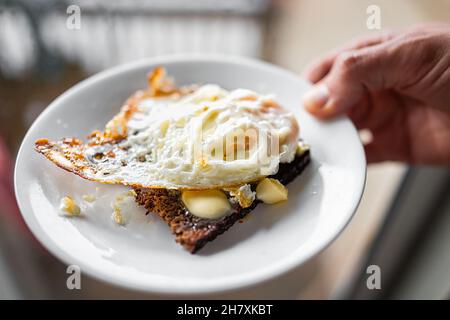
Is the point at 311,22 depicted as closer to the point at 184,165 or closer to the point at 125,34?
the point at 125,34

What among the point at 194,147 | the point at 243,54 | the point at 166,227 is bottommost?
the point at 243,54

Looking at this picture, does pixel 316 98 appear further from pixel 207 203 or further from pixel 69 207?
pixel 69 207

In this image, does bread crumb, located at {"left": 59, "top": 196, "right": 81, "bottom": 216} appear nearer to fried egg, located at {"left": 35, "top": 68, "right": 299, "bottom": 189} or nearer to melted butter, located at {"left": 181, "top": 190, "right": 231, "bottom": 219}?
fried egg, located at {"left": 35, "top": 68, "right": 299, "bottom": 189}

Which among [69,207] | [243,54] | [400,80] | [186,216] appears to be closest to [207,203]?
[186,216]

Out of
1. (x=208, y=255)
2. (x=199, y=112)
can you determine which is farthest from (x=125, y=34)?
(x=208, y=255)

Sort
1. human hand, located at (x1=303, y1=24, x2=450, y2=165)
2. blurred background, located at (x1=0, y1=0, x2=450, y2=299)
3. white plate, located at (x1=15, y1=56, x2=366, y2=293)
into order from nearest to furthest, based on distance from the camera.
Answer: white plate, located at (x1=15, y1=56, x2=366, y2=293) → human hand, located at (x1=303, y1=24, x2=450, y2=165) → blurred background, located at (x1=0, y1=0, x2=450, y2=299)

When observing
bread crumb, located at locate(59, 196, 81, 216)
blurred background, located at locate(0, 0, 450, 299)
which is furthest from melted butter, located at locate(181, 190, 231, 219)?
blurred background, located at locate(0, 0, 450, 299)
